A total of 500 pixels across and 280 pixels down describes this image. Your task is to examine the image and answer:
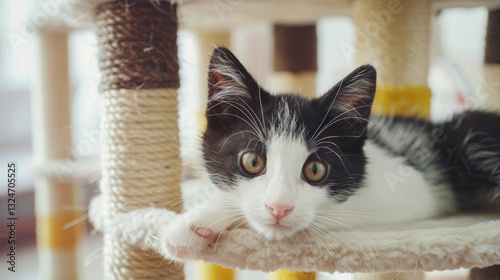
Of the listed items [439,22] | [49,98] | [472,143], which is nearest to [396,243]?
[472,143]

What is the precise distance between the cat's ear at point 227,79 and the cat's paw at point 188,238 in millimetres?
227

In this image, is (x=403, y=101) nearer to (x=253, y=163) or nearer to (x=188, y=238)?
(x=253, y=163)

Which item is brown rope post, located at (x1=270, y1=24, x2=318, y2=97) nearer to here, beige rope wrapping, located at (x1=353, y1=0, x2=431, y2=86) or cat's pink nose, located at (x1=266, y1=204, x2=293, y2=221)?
beige rope wrapping, located at (x1=353, y1=0, x2=431, y2=86)

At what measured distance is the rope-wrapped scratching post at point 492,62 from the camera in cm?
142

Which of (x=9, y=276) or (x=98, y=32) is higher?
(x=98, y=32)

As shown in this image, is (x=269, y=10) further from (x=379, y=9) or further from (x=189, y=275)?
(x=189, y=275)

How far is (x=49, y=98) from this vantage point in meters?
1.45

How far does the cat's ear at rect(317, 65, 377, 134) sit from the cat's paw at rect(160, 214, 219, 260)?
299 millimetres

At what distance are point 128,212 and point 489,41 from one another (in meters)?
1.17

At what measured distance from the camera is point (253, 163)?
825 mm

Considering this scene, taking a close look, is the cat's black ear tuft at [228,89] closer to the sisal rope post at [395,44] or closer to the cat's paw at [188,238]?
the cat's paw at [188,238]

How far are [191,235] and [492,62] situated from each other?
44.3 inches

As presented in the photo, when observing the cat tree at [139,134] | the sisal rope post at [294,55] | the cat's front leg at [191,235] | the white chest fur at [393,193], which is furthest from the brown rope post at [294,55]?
the cat's front leg at [191,235]

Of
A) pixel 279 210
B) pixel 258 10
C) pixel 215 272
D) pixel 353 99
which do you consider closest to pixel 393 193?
pixel 353 99
